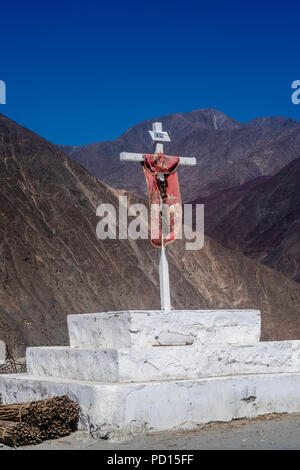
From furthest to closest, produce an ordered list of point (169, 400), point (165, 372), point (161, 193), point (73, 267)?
point (73, 267) → point (161, 193) → point (165, 372) → point (169, 400)

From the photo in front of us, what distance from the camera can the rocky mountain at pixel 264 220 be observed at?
3248 inches

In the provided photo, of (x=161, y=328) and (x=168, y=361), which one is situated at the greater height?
(x=161, y=328)

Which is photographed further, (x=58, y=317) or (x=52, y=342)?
(x=58, y=317)

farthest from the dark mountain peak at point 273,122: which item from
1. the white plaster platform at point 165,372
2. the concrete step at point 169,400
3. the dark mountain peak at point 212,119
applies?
the concrete step at point 169,400

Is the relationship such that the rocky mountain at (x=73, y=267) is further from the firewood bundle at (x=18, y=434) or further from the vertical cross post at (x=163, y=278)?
the firewood bundle at (x=18, y=434)

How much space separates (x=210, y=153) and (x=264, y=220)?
45742mm

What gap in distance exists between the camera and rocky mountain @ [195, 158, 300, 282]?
82500 millimetres

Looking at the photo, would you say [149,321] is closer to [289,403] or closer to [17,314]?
[289,403]

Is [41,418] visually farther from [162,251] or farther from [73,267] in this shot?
[73,267]

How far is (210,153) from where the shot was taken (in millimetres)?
137875

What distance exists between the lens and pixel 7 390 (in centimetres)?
1183

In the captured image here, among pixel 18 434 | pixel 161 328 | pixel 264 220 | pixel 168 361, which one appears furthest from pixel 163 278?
pixel 264 220
